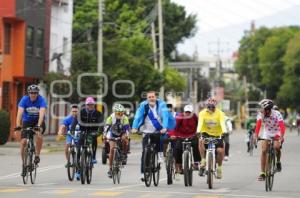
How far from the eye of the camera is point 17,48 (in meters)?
43.3

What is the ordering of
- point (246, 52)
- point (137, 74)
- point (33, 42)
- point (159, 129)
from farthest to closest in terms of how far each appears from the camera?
point (246, 52), point (137, 74), point (33, 42), point (159, 129)

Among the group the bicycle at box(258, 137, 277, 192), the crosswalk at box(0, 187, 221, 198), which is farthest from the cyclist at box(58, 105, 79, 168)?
the bicycle at box(258, 137, 277, 192)

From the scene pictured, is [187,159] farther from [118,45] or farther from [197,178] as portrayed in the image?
[118,45]

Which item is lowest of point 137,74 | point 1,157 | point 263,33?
point 1,157

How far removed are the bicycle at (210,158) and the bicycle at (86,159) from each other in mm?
2526

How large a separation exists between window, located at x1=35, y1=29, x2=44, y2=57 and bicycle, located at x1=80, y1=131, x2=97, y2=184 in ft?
91.0

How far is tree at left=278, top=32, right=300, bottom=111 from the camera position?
9262 centimetres

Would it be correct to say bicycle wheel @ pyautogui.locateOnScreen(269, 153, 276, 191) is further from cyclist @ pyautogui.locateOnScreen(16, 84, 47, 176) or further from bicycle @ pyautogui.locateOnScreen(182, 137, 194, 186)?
cyclist @ pyautogui.locateOnScreen(16, 84, 47, 176)

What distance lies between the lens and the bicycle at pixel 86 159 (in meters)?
18.2

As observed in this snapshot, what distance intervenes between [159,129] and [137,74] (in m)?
30.5

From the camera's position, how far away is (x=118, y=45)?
48.4 m

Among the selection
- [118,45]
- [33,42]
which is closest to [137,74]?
[118,45]

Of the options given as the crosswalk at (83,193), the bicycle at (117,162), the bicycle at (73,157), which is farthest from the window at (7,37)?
the crosswalk at (83,193)

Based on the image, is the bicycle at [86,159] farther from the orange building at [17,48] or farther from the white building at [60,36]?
the white building at [60,36]
